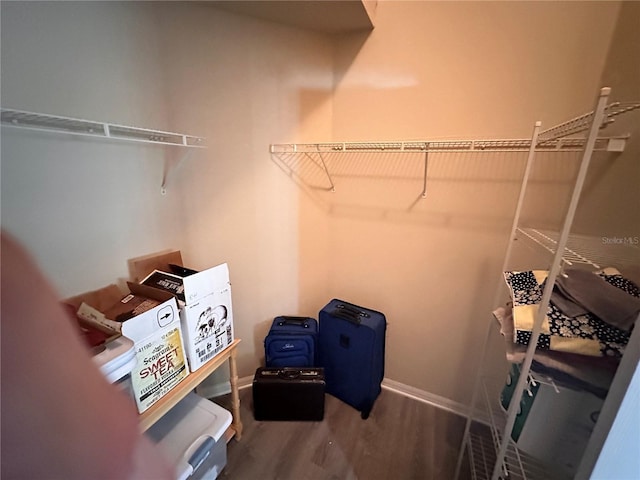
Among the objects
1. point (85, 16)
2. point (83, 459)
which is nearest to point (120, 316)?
point (83, 459)

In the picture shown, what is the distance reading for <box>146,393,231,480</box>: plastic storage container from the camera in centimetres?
112

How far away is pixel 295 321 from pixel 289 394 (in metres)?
0.44

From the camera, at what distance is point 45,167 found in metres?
1.03

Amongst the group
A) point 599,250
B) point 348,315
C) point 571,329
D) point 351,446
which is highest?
point 599,250

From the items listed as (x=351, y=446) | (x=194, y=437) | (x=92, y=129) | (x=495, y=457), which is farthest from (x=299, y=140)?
(x=495, y=457)

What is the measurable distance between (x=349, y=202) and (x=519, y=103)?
3.34 feet

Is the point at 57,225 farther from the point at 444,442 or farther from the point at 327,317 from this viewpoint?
the point at 444,442

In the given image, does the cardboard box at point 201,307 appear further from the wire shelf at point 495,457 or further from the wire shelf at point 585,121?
the wire shelf at point 585,121

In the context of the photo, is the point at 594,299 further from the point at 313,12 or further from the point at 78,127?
the point at 78,127

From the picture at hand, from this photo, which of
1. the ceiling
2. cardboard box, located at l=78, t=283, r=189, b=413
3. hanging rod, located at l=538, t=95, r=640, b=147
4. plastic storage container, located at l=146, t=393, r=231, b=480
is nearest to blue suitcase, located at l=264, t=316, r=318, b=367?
plastic storage container, located at l=146, t=393, r=231, b=480

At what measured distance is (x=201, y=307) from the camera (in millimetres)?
1240

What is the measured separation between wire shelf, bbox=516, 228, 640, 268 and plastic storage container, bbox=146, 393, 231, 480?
1523mm

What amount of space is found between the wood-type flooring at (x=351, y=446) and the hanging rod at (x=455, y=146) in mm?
1651

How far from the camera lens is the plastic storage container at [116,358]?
82cm
